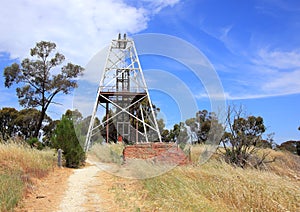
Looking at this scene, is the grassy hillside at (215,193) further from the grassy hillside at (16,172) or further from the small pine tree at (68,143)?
the small pine tree at (68,143)

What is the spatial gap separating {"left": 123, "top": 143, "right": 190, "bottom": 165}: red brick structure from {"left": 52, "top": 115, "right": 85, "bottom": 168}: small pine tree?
2.76 metres

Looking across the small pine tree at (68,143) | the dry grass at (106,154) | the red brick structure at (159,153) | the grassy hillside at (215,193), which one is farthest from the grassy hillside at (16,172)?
the red brick structure at (159,153)

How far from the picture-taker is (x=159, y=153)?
43.3 feet

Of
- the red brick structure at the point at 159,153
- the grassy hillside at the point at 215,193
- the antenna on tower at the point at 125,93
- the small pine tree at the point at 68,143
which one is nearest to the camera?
the grassy hillside at the point at 215,193

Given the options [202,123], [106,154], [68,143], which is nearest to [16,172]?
[68,143]

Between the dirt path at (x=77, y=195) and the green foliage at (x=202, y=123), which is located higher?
the green foliage at (x=202, y=123)

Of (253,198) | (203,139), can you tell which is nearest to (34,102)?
(203,139)

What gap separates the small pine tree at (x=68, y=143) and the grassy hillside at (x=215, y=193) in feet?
21.1

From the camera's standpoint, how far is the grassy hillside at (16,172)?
A: 6.78m

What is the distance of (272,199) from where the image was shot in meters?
5.70

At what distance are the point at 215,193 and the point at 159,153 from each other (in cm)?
641

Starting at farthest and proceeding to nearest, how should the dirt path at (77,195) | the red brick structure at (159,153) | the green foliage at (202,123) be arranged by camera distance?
the green foliage at (202,123), the red brick structure at (159,153), the dirt path at (77,195)

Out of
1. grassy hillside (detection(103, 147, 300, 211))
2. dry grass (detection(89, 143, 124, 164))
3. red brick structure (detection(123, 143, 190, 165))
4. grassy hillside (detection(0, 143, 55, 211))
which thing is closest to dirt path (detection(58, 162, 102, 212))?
grassy hillside (detection(103, 147, 300, 211))

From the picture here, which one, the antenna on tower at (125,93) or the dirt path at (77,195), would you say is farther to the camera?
the antenna on tower at (125,93)
